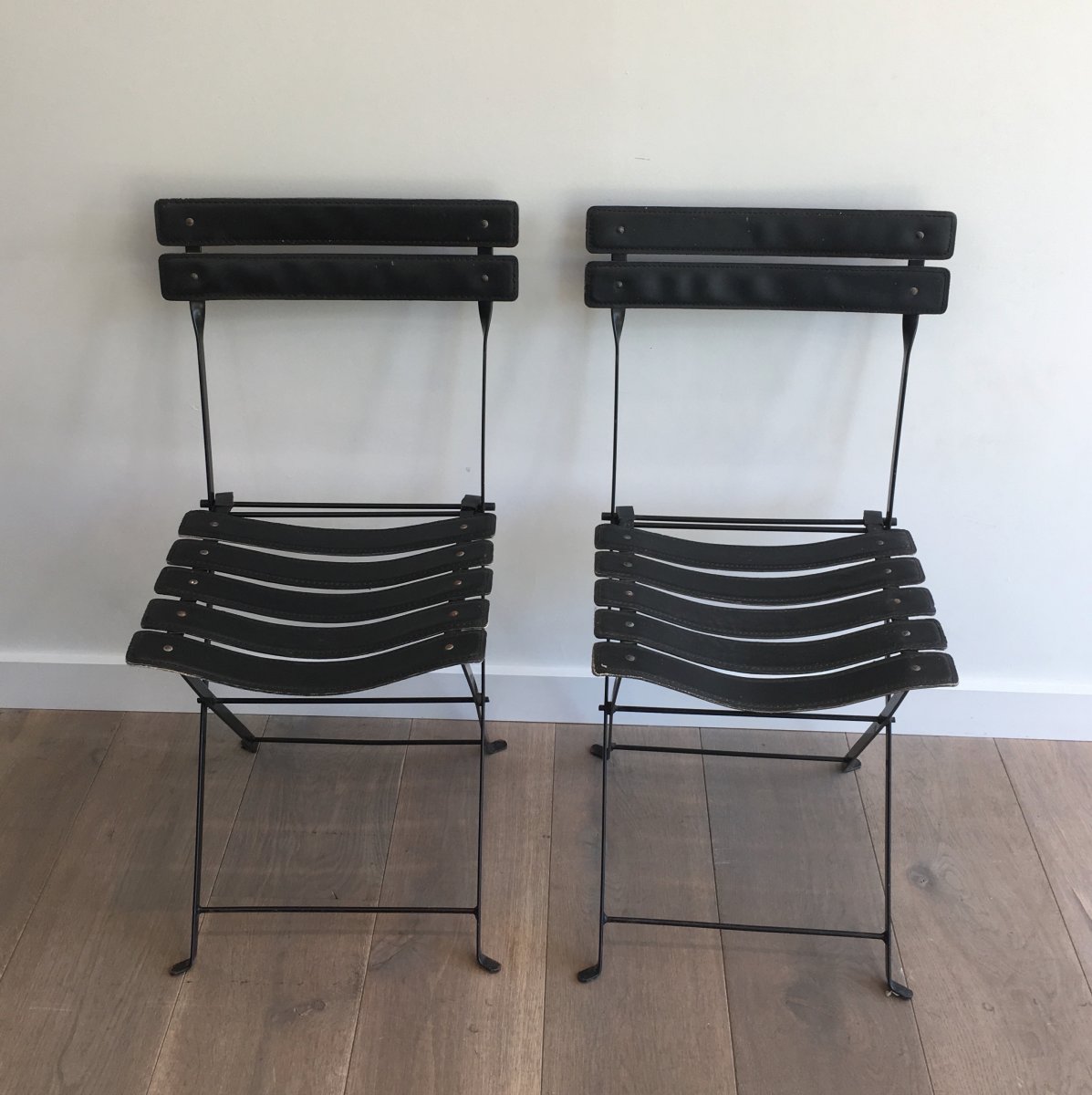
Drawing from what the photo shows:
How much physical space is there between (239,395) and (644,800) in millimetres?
1000

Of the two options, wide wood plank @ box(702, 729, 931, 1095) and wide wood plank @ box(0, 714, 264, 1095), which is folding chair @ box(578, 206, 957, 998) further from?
wide wood plank @ box(0, 714, 264, 1095)

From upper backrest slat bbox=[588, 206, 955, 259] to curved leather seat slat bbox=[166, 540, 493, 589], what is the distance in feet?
1.67

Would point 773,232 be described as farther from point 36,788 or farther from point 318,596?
point 36,788

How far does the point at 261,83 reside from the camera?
5.18 ft

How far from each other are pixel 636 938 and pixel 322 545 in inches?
30.8

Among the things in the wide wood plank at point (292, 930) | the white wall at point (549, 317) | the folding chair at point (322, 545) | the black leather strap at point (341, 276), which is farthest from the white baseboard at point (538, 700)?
the black leather strap at point (341, 276)

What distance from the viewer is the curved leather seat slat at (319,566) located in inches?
63.2

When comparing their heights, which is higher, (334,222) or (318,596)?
(334,222)

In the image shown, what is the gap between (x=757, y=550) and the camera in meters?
1.67

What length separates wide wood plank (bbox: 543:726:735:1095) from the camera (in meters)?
1.45

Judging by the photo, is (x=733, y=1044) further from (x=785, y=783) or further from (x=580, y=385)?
(x=580, y=385)

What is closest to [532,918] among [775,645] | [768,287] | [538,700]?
[538,700]

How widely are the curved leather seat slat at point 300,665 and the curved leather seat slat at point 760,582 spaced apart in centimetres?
26

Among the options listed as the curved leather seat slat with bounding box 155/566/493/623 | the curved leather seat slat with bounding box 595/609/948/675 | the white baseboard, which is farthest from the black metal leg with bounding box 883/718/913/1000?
the curved leather seat slat with bounding box 155/566/493/623
